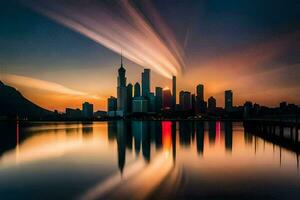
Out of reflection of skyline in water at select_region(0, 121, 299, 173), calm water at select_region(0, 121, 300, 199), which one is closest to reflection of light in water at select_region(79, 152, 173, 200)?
calm water at select_region(0, 121, 300, 199)

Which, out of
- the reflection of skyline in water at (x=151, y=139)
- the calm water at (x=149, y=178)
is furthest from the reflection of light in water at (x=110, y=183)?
the reflection of skyline in water at (x=151, y=139)

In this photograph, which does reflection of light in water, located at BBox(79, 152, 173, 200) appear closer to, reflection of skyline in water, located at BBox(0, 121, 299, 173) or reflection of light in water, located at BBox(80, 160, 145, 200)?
reflection of light in water, located at BBox(80, 160, 145, 200)

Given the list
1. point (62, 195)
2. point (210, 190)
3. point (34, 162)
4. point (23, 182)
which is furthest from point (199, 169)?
point (34, 162)

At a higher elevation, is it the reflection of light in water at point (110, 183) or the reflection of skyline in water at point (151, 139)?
the reflection of light in water at point (110, 183)

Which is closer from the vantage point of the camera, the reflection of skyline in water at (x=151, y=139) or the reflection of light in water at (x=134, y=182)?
the reflection of light in water at (x=134, y=182)

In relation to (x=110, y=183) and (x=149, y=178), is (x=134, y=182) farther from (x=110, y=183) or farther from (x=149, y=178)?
(x=110, y=183)

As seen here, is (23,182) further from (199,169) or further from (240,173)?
(240,173)

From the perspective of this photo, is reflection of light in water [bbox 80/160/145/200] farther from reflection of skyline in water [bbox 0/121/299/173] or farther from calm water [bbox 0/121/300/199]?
reflection of skyline in water [bbox 0/121/299/173]

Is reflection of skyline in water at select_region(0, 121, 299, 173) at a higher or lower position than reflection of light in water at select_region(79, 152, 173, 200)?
lower

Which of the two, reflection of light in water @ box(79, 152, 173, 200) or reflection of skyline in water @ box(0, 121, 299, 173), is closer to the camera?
reflection of light in water @ box(79, 152, 173, 200)

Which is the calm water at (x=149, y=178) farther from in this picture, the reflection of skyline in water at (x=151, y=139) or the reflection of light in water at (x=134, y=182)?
the reflection of skyline in water at (x=151, y=139)

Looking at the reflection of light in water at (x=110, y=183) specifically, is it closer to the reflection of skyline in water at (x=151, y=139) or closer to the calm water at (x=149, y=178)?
the calm water at (x=149, y=178)
